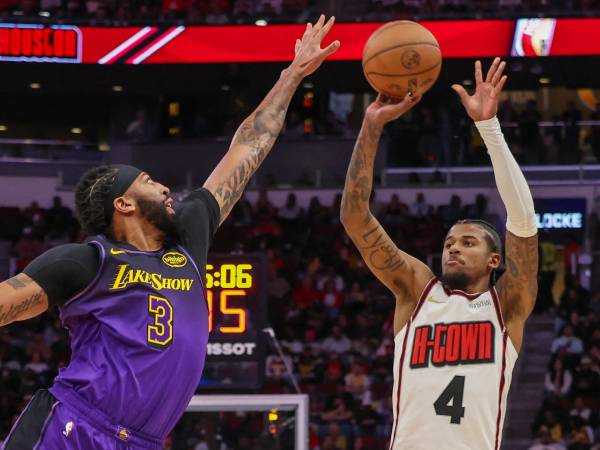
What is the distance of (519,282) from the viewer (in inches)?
215

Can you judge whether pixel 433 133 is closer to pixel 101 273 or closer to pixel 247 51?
pixel 247 51

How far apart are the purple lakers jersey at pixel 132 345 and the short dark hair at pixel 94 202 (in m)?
0.08

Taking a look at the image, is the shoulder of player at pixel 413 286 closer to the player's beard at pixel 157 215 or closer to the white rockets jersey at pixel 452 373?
the white rockets jersey at pixel 452 373

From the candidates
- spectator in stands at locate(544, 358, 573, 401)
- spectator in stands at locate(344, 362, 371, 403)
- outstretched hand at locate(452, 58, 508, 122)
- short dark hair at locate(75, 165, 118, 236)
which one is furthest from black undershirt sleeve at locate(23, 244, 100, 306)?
spectator in stands at locate(544, 358, 573, 401)

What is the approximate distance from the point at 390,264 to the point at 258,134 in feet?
3.90

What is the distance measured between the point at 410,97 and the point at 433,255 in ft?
42.2

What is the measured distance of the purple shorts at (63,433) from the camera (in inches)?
147

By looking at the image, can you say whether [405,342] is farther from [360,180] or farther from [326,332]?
[326,332]

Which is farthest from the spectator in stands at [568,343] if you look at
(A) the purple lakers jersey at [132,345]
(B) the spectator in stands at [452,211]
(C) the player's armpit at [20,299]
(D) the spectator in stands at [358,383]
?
(C) the player's armpit at [20,299]

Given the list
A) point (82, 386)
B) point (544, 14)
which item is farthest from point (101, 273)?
point (544, 14)

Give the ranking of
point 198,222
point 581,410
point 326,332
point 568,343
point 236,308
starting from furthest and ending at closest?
1. point 326,332
2. point 568,343
3. point 581,410
4. point 236,308
5. point 198,222

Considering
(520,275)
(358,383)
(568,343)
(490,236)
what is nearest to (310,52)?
(490,236)

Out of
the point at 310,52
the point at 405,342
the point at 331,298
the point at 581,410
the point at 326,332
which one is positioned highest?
the point at 310,52

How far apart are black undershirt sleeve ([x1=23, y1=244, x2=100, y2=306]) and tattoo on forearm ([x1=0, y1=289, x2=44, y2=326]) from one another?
4 centimetres
